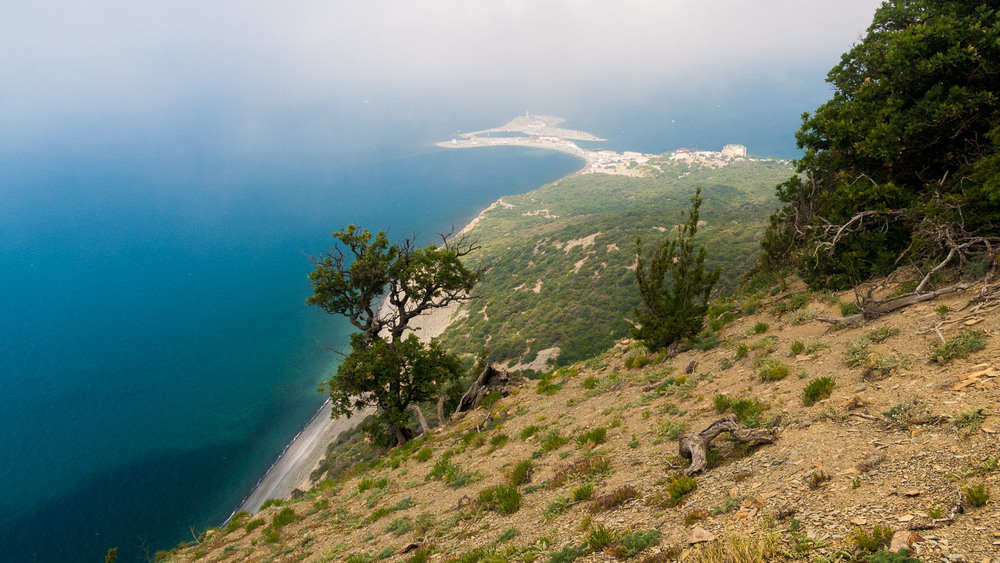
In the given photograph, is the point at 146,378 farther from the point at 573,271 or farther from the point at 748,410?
the point at 748,410

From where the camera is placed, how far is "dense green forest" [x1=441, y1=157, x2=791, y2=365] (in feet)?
204

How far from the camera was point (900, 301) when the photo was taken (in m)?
10.4

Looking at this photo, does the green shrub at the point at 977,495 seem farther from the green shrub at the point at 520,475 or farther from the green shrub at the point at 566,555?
the green shrub at the point at 520,475

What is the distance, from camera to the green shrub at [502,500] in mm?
8758

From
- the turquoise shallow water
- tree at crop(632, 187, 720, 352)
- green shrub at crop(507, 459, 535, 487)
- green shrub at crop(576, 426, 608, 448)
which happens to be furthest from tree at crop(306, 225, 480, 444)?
the turquoise shallow water

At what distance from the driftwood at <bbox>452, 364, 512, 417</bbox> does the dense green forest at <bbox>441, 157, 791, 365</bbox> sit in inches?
603

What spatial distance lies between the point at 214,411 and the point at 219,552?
62.0 meters

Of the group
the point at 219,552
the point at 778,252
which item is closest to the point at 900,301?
the point at 778,252

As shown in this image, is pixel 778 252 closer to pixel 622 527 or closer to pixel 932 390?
pixel 932 390

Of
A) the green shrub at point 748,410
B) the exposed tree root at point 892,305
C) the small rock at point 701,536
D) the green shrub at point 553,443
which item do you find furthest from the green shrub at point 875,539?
the exposed tree root at point 892,305

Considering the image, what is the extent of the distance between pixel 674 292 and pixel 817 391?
7.38 meters

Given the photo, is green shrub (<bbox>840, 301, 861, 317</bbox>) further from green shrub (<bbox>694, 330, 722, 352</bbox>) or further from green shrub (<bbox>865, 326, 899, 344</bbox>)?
green shrub (<bbox>694, 330, 722, 352</bbox>)

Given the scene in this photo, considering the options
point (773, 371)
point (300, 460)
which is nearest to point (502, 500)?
point (773, 371)

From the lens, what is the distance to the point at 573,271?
85438 mm
